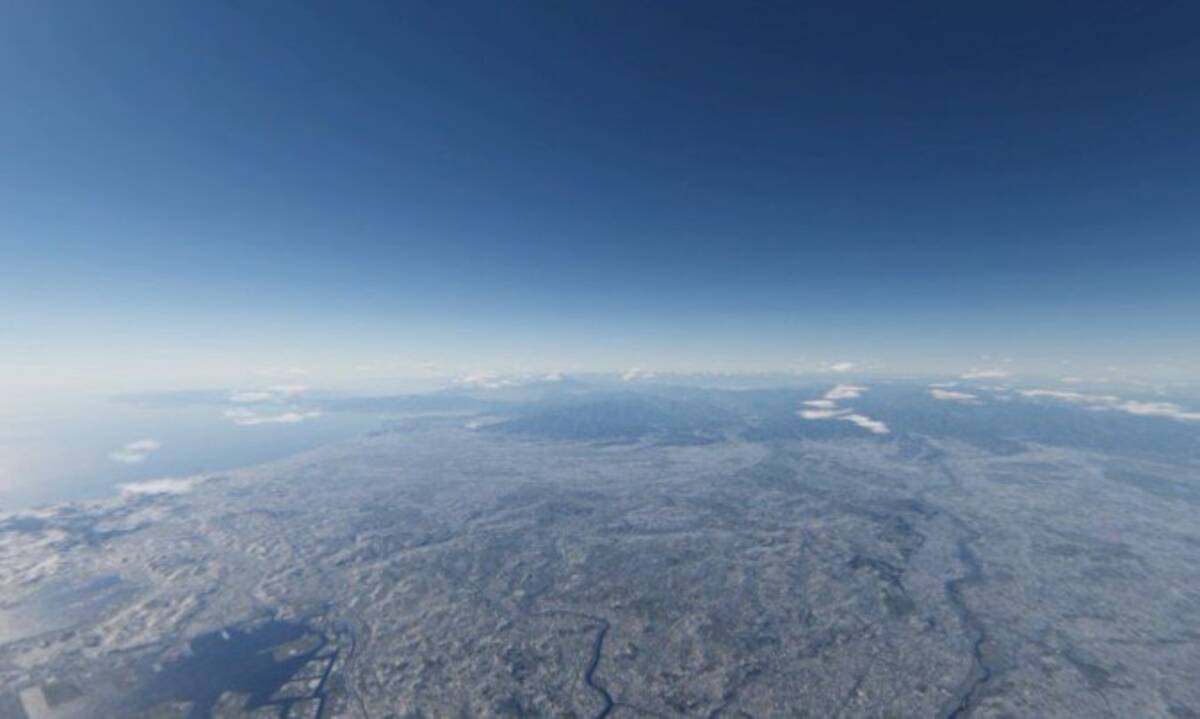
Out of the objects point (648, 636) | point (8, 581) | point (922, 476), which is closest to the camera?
point (648, 636)

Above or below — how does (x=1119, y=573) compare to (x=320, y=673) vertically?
below

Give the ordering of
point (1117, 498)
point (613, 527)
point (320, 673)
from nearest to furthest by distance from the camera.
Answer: point (320, 673) → point (613, 527) → point (1117, 498)

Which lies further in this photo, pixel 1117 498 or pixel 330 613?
pixel 1117 498

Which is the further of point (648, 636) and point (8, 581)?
point (8, 581)

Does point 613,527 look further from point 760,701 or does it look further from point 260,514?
point 260,514

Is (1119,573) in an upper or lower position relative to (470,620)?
lower

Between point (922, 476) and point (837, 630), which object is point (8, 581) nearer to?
point (837, 630)

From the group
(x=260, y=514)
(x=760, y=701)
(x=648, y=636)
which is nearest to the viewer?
(x=760, y=701)

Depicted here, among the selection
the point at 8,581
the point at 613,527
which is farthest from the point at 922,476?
the point at 8,581

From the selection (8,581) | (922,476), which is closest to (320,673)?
(8,581)
